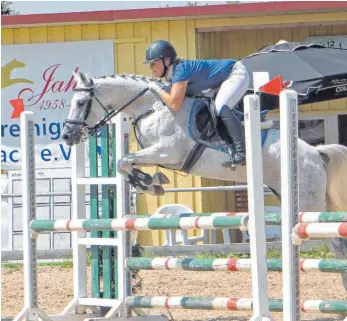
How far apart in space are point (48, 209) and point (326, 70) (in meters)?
4.42

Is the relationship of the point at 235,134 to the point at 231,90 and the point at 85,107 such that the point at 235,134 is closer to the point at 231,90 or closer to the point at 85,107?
the point at 231,90

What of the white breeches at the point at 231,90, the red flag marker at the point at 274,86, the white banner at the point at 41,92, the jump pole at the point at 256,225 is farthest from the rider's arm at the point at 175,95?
the white banner at the point at 41,92

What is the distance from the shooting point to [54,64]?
13312 millimetres

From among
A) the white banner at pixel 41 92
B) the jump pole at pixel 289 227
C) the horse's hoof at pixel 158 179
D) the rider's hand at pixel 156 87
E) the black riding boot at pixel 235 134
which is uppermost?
the white banner at pixel 41 92

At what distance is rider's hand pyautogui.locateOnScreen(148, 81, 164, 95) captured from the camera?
286 inches

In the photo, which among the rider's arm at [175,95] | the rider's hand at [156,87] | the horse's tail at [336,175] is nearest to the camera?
the rider's arm at [175,95]

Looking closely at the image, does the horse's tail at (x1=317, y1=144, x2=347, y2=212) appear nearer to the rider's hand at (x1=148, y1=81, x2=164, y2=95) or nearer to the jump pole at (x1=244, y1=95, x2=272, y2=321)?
the rider's hand at (x1=148, y1=81, x2=164, y2=95)

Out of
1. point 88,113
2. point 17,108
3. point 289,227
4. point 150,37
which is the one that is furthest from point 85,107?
point 150,37

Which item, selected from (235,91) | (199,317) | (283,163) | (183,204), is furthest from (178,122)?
(183,204)

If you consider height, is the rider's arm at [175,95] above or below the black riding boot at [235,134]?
above

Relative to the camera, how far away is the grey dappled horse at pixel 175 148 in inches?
287

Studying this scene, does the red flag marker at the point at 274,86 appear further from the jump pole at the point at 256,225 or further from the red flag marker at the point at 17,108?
the red flag marker at the point at 17,108

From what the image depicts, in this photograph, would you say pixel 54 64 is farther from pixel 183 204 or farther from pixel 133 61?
pixel 183 204

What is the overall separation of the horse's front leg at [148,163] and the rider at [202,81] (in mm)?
312
